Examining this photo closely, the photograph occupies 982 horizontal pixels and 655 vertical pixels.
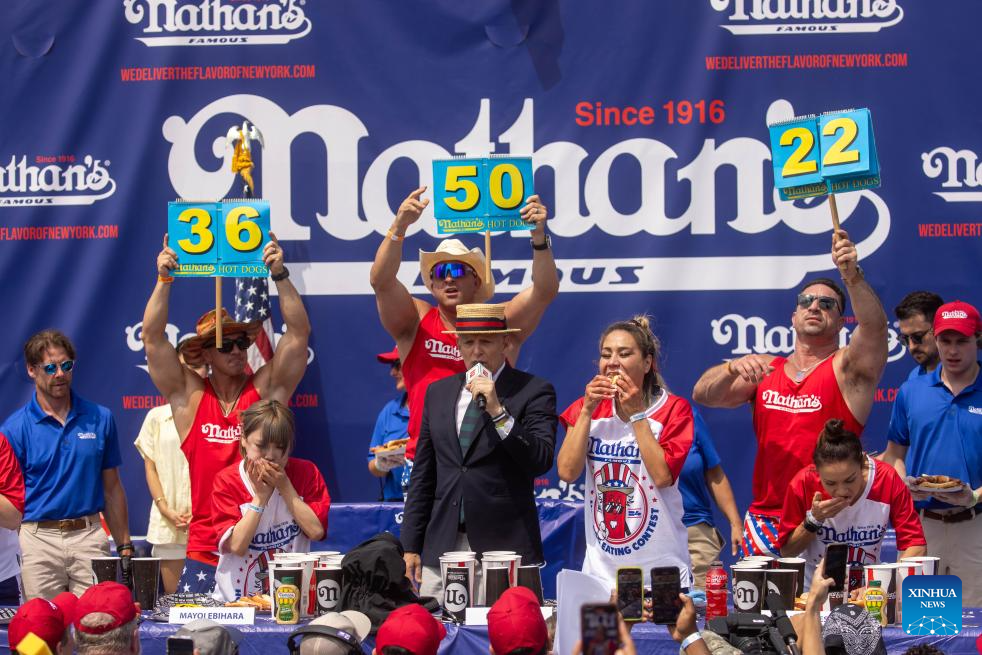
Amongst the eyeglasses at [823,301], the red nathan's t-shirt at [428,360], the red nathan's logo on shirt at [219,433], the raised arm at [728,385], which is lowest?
the red nathan's logo on shirt at [219,433]

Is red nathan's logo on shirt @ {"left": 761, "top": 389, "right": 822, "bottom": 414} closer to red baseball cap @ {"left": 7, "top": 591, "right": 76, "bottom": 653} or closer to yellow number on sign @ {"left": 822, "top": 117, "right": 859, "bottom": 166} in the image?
yellow number on sign @ {"left": 822, "top": 117, "right": 859, "bottom": 166}

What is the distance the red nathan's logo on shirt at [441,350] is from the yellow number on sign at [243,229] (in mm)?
957

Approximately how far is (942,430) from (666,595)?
2.87m

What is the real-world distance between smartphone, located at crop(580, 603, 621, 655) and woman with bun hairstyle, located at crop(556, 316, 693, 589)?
2377 mm

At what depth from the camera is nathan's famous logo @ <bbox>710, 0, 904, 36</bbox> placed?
275 inches

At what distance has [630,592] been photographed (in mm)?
3936

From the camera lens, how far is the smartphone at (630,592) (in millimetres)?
3906

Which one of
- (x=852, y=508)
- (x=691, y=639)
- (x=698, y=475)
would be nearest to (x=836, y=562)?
(x=852, y=508)

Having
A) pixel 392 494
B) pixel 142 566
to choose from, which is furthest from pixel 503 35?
pixel 142 566

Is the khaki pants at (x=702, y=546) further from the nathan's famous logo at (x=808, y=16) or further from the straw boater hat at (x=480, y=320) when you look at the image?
the nathan's famous logo at (x=808, y=16)

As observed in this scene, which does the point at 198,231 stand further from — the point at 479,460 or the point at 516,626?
the point at 516,626

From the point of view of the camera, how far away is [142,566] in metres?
4.36

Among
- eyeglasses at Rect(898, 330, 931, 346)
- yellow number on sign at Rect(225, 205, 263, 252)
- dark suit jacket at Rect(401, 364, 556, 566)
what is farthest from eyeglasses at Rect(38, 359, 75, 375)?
eyeglasses at Rect(898, 330, 931, 346)

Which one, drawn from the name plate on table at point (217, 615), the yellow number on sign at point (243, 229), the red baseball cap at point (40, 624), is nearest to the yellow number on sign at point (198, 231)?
the yellow number on sign at point (243, 229)
